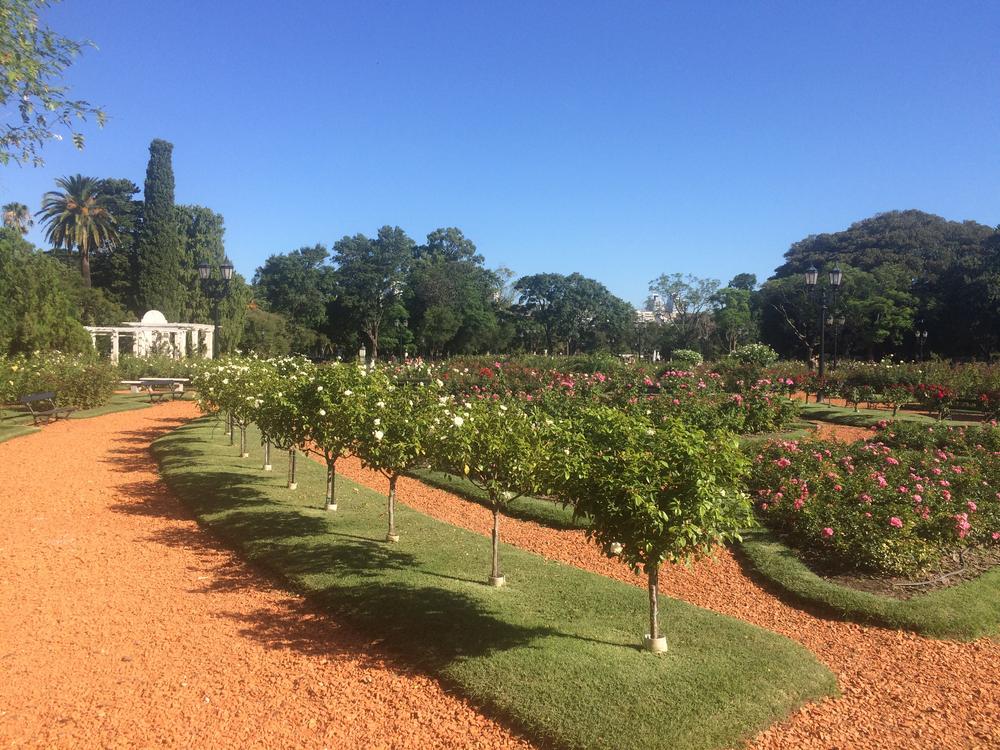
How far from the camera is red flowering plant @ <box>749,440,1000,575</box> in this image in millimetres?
6535

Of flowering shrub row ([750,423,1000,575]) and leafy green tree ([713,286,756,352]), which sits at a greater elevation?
leafy green tree ([713,286,756,352])

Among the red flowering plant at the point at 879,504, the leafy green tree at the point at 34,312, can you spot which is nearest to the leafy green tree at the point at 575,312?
the leafy green tree at the point at 34,312

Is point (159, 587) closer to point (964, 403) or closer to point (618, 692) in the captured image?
point (618, 692)

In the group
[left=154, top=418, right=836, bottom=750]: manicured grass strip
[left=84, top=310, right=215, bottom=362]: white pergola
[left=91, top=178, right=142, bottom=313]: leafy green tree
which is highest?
[left=91, top=178, right=142, bottom=313]: leafy green tree

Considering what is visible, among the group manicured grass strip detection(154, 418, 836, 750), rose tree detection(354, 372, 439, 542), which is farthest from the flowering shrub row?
rose tree detection(354, 372, 439, 542)

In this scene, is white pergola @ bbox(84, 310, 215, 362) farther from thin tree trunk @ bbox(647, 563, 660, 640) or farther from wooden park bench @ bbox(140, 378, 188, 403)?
thin tree trunk @ bbox(647, 563, 660, 640)

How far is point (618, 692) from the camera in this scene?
4.21 metres

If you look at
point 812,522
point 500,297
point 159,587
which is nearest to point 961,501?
point 812,522

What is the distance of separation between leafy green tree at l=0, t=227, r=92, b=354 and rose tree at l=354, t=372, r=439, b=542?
20.0 metres

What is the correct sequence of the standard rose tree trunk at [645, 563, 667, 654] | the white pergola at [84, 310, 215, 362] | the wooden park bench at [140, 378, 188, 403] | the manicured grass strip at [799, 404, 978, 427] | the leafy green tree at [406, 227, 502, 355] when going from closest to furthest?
the standard rose tree trunk at [645, 563, 667, 654], the manicured grass strip at [799, 404, 978, 427], the wooden park bench at [140, 378, 188, 403], the white pergola at [84, 310, 215, 362], the leafy green tree at [406, 227, 502, 355]

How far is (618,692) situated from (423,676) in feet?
4.60

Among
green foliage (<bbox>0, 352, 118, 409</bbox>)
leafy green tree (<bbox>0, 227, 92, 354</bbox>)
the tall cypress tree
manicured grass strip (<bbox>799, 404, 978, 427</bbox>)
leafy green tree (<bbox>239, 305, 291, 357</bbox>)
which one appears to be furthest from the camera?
leafy green tree (<bbox>239, 305, 291, 357</bbox>)

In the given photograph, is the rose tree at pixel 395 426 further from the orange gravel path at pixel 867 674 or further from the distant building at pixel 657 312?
the distant building at pixel 657 312

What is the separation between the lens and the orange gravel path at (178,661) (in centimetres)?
396
